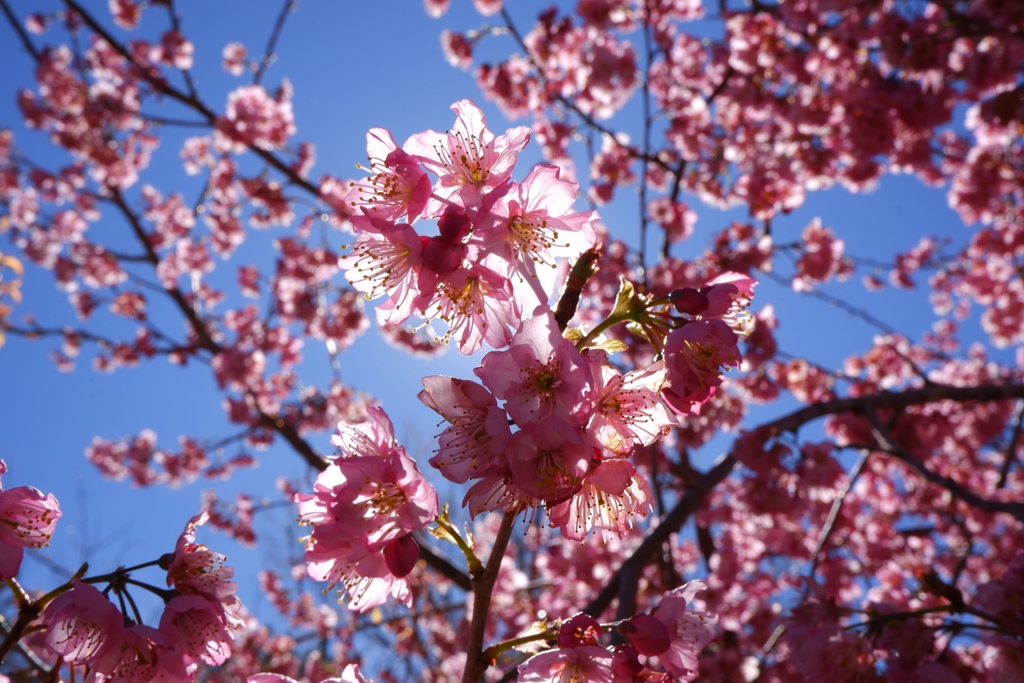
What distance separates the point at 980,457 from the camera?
8.77 meters

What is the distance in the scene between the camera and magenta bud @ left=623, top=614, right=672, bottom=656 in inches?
45.8

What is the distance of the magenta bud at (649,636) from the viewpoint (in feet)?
3.82

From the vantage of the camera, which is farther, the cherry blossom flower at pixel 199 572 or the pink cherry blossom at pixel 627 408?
the cherry blossom flower at pixel 199 572

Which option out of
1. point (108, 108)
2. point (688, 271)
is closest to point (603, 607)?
point (688, 271)

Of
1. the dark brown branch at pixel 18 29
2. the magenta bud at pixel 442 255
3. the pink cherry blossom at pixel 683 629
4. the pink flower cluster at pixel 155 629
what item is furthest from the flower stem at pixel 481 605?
the dark brown branch at pixel 18 29

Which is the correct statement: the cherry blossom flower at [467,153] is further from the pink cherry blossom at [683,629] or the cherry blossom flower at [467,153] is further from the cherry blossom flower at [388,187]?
the pink cherry blossom at [683,629]

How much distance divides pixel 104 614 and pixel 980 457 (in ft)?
33.6

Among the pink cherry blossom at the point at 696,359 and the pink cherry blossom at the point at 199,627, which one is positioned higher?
the pink cherry blossom at the point at 696,359

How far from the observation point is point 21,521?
50.2 inches

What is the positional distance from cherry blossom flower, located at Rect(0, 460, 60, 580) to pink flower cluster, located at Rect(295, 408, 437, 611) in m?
0.52

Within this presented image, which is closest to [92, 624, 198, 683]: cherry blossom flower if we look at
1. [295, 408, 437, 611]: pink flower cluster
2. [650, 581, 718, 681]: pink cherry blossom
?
[295, 408, 437, 611]: pink flower cluster

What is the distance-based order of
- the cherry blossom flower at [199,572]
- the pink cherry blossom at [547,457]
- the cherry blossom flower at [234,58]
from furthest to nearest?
the cherry blossom flower at [234,58], the cherry blossom flower at [199,572], the pink cherry blossom at [547,457]

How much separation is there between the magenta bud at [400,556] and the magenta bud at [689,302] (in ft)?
2.06

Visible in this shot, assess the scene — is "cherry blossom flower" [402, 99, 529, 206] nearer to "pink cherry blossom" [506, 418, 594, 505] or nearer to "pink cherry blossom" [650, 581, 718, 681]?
"pink cherry blossom" [506, 418, 594, 505]
